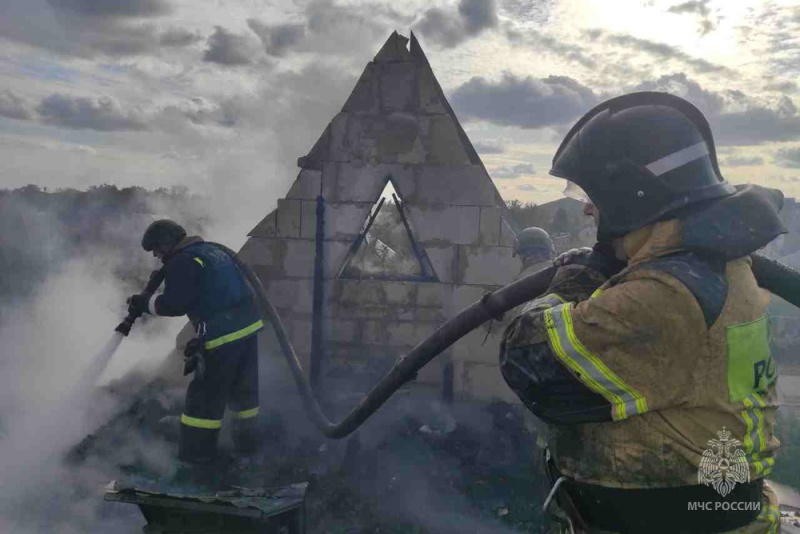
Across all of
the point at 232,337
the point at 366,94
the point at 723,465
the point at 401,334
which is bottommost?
the point at 401,334

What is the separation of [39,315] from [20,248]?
246 inches

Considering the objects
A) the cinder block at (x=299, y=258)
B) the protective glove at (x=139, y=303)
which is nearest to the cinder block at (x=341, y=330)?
the cinder block at (x=299, y=258)

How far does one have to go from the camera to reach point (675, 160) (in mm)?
1684

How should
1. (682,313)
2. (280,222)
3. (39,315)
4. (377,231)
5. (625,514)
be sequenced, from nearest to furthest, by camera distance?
(682,313)
(625,514)
(280,222)
(39,315)
(377,231)

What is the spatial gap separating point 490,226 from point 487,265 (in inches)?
16.2

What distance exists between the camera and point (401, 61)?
612cm

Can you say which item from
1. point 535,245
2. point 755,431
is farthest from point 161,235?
point 755,431

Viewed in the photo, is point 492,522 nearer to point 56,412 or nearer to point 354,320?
point 354,320

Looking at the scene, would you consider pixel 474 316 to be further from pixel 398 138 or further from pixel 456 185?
pixel 398 138

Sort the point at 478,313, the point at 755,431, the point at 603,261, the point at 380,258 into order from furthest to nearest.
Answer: the point at 380,258 → the point at 478,313 → the point at 603,261 → the point at 755,431

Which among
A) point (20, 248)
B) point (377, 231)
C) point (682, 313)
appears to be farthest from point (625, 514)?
point (20, 248)

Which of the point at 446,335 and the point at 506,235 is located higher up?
the point at 506,235

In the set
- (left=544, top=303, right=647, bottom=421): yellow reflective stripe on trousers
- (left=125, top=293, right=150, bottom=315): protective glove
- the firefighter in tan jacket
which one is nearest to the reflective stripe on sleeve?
the firefighter in tan jacket

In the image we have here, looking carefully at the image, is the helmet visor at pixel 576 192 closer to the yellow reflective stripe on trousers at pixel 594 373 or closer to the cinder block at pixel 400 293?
the yellow reflective stripe on trousers at pixel 594 373
